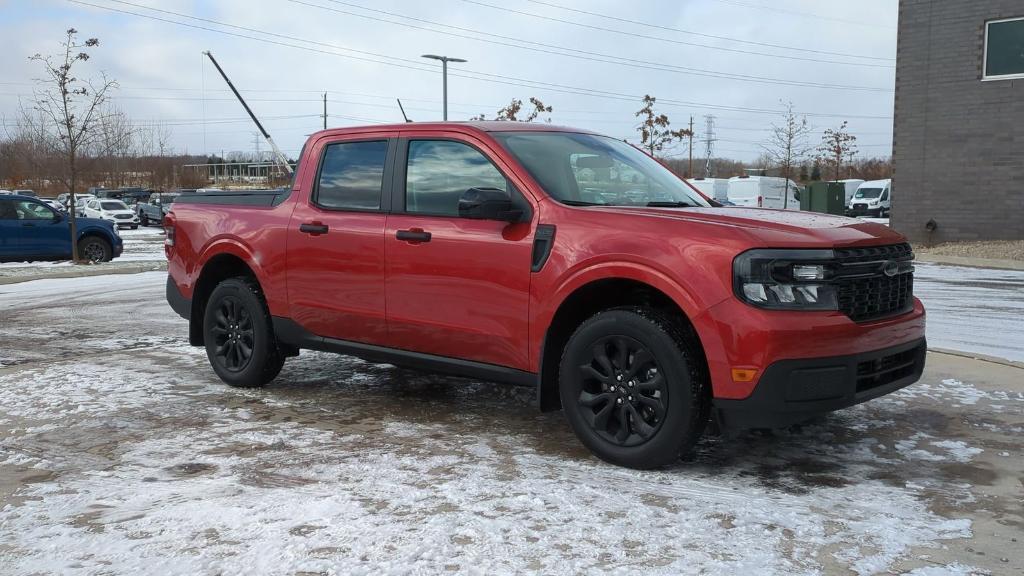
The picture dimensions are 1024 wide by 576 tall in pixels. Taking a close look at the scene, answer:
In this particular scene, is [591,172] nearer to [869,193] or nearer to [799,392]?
[799,392]

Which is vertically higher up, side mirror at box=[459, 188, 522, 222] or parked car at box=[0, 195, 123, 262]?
side mirror at box=[459, 188, 522, 222]

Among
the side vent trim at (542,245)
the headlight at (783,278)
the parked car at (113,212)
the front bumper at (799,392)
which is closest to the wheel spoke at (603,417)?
the front bumper at (799,392)

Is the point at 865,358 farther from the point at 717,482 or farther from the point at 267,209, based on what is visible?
the point at 267,209

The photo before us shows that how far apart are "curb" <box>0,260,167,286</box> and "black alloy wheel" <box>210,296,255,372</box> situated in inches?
408

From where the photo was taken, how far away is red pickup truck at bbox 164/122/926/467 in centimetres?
429

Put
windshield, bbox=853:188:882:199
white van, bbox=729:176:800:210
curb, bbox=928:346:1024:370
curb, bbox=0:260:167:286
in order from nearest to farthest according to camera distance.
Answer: curb, bbox=928:346:1024:370 < curb, bbox=0:260:167:286 < white van, bbox=729:176:800:210 < windshield, bbox=853:188:882:199

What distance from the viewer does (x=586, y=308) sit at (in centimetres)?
504

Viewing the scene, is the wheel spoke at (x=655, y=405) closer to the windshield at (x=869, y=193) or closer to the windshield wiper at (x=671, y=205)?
the windshield wiper at (x=671, y=205)

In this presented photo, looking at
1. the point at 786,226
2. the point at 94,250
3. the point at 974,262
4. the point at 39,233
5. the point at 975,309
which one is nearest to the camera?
the point at 786,226

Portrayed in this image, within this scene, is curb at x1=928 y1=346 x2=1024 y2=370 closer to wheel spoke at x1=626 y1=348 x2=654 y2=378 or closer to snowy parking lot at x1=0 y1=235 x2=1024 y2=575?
snowy parking lot at x1=0 y1=235 x2=1024 y2=575

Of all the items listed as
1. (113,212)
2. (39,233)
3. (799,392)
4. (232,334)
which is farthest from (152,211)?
(799,392)

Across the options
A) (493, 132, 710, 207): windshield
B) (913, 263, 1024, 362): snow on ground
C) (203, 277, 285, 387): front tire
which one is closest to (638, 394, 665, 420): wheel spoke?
(493, 132, 710, 207): windshield

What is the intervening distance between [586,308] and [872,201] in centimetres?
4467

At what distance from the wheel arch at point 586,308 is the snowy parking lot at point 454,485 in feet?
1.35
